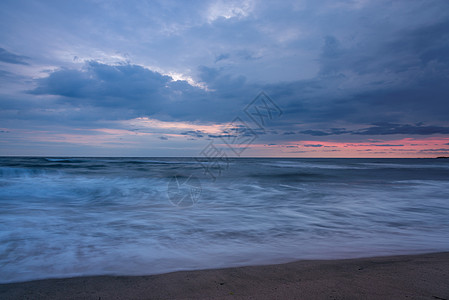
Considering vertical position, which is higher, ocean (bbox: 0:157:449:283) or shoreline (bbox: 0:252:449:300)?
shoreline (bbox: 0:252:449:300)

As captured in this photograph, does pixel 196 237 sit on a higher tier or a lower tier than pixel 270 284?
lower

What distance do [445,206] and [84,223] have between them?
8.36 meters

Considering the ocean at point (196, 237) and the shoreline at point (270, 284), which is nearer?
the shoreline at point (270, 284)

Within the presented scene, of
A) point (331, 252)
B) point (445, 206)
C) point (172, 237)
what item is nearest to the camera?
point (331, 252)

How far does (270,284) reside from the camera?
2.03 metres

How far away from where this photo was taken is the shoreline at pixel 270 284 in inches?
72.9

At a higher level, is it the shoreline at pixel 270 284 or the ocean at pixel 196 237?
the shoreline at pixel 270 284

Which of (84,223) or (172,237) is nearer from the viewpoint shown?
(172,237)

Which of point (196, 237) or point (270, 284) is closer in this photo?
point (270, 284)

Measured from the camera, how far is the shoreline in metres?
1.85

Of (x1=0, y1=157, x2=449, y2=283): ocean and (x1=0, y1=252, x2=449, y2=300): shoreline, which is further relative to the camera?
(x1=0, y1=157, x2=449, y2=283): ocean

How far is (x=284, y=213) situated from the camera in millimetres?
5328

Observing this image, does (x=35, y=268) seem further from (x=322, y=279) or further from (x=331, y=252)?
(x=331, y=252)

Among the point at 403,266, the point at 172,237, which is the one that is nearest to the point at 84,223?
the point at 172,237
